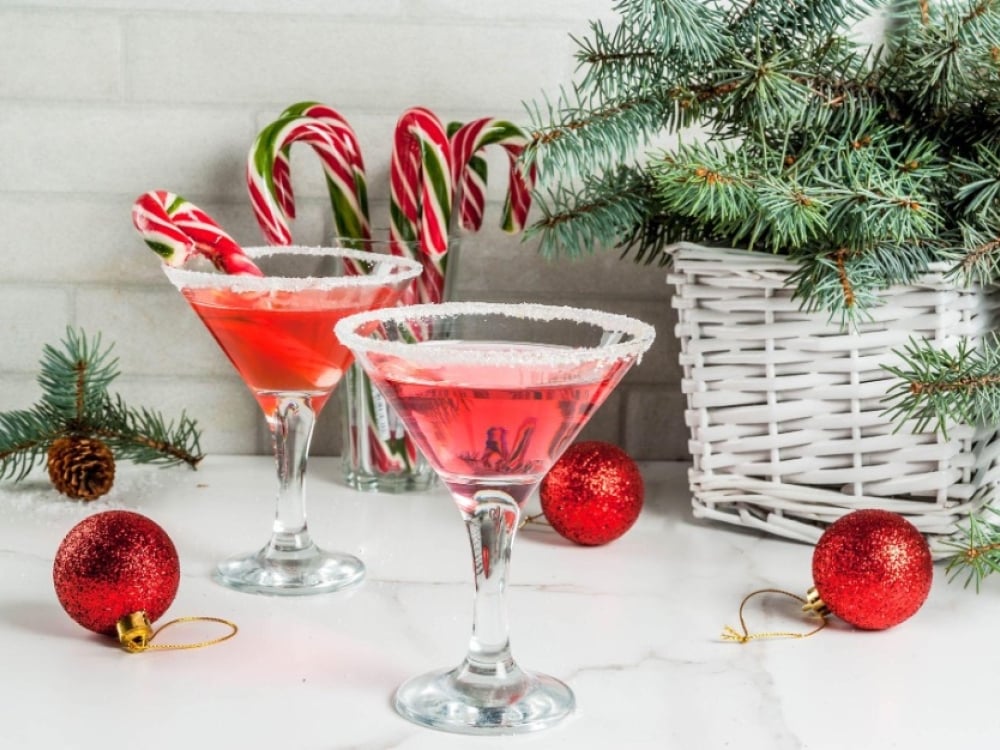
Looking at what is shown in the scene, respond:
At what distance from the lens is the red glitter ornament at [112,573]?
0.92 meters

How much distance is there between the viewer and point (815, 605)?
0.99 meters

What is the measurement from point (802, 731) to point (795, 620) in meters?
0.19

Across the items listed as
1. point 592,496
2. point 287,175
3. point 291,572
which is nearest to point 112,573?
point 291,572

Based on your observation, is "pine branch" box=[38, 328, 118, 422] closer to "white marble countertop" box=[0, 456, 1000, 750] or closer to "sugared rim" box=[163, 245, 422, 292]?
"white marble countertop" box=[0, 456, 1000, 750]

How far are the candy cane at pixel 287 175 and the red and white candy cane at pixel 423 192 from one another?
0.12 feet

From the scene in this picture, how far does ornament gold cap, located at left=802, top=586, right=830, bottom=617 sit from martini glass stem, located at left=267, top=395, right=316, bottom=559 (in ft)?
1.31

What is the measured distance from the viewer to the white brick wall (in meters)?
1.34

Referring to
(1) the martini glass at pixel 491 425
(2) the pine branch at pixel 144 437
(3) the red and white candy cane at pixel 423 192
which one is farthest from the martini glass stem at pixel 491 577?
(2) the pine branch at pixel 144 437

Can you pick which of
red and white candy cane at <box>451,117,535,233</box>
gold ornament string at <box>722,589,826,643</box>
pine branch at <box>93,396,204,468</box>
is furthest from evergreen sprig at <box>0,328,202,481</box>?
gold ornament string at <box>722,589,826,643</box>

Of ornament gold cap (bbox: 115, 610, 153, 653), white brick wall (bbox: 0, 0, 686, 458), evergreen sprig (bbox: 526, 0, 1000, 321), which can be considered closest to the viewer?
ornament gold cap (bbox: 115, 610, 153, 653)

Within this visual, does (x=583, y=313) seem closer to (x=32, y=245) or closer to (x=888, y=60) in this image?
(x=888, y=60)

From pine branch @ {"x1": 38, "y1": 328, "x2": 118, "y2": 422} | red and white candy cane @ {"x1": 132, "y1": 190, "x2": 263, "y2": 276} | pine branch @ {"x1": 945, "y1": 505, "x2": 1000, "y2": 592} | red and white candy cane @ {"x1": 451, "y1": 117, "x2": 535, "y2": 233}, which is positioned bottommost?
pine branch @ {"x1": 945, "y1": 505, "x2": 1000, "y2": 592}

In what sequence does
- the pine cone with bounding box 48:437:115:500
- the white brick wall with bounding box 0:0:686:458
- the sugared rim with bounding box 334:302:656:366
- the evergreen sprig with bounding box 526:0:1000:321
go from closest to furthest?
the sugared rim with bounding box 334:302:656:366 < the evergreen sprig with bounding box 526:0:1000:321 < the pine cone with bounding box 48:437:115:500 < the white brick wall with bounding box 0:0:686:458

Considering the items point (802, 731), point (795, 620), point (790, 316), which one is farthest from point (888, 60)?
point (802, 731)
